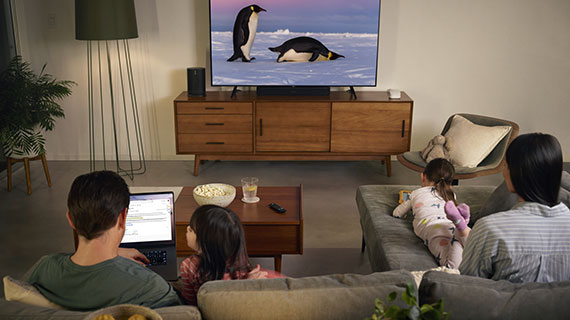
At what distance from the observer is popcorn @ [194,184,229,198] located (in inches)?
121

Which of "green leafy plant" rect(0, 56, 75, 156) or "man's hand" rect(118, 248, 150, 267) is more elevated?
"green leafy plant" rect(0, 56, 75, 156)

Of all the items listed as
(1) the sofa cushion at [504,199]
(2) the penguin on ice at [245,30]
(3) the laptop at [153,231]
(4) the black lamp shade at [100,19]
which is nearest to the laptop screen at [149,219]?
(3) the laptop at [153,231]

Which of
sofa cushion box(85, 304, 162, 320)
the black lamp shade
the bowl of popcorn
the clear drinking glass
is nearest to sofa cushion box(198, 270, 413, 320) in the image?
sofa cushion box(85, 304, 162, 320)

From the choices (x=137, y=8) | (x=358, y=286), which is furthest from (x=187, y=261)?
(x=137, y=8)

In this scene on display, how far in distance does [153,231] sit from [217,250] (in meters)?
0.60

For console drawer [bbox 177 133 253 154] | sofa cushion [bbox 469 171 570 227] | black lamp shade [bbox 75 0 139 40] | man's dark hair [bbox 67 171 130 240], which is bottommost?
console drawer [bbox 177 133 253 154]

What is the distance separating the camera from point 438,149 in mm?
4375

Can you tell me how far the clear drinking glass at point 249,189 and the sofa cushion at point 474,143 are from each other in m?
1.87

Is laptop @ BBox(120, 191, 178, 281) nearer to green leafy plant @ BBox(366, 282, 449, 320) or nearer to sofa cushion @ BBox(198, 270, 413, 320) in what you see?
sofa cushion @ BBox(198, 270, 413, 320)

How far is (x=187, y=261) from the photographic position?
2070mm

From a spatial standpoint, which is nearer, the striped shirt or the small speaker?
the striped shirt

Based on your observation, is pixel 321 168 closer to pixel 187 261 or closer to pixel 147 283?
pixel 187 261

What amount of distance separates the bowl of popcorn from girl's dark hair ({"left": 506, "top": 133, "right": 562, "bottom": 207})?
61.4 inches

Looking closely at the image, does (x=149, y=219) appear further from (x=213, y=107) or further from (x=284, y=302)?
(x=213, y=107)
